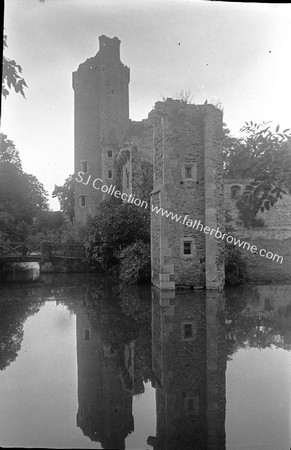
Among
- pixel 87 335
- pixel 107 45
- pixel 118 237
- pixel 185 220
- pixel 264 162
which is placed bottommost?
pixel 87 335

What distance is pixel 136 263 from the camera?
20766 mm

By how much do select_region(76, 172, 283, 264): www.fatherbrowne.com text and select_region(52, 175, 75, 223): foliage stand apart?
26.6 feet

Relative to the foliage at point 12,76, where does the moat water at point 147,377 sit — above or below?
below

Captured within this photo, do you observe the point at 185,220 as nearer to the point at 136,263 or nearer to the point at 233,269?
the point at 233,269

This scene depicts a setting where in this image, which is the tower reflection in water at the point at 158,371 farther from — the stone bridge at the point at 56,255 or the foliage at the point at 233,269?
the stone bridge at the point at 56,255

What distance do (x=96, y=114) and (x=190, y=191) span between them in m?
24.5

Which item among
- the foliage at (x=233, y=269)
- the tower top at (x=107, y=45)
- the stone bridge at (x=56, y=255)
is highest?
the tower top at (x=107, y=45)

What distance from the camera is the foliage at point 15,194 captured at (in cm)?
1591

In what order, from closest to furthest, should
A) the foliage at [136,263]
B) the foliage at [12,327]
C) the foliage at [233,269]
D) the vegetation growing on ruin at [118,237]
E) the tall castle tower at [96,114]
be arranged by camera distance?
the foliage at [12,327], the foliage at [233,269], the foliage at [136,263], the vegetation growing on ruin at [118,237], the tall castle tower at [96,114]

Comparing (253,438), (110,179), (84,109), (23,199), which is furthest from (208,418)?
(84,109)

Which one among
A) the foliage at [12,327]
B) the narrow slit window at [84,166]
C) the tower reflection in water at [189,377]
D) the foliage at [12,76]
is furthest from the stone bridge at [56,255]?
the foliage at [12,76]

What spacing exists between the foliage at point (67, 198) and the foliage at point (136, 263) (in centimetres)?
2585

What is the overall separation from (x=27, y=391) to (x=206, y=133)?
14180mm

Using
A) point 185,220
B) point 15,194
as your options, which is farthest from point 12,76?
point 15,194
